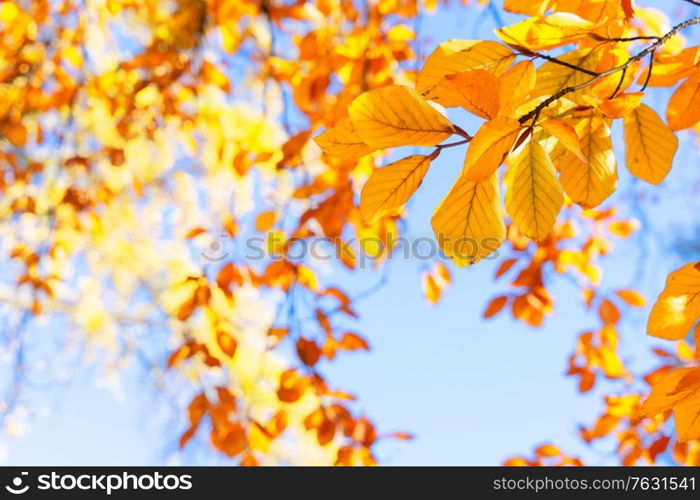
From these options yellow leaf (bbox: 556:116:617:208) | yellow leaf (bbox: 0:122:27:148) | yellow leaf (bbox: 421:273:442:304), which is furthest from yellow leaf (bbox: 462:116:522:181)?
yellow leaf (bbox: 0:122:27:148)

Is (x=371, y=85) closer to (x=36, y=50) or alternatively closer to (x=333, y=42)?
(x=333, y=42)

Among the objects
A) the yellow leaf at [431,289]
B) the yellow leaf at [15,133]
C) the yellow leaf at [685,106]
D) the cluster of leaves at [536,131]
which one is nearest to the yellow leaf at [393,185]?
the cluster of leaves at [536,131]

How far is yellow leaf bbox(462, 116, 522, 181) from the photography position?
34 cm

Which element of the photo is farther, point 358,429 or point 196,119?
point 196,119

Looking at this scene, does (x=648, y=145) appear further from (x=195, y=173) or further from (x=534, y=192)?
(x=195, y=173)

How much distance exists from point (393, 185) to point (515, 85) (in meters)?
0.11

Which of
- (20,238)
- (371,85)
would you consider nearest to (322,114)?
(371,85)

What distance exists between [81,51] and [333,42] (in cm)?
106

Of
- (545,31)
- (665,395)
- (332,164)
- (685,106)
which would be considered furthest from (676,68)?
(332,164)

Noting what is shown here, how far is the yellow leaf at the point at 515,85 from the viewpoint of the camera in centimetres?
39

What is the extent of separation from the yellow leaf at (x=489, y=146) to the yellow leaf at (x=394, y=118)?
35 millimetres

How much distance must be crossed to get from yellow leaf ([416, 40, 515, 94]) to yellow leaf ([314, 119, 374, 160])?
2.3 inches

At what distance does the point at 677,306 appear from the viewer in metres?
0.43

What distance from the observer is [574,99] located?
0.41m
